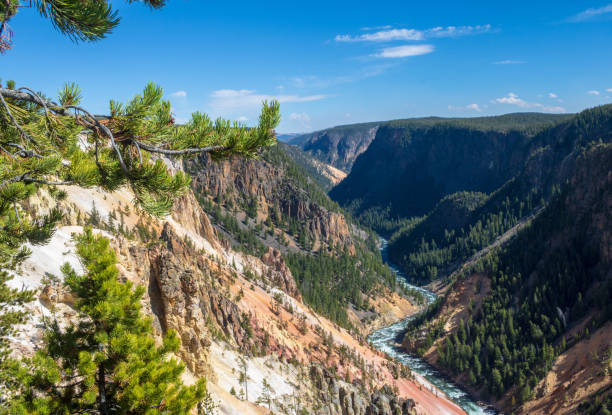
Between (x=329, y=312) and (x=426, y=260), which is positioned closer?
(x=329, y=312)

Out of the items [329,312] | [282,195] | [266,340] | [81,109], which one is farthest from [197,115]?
[282,195]

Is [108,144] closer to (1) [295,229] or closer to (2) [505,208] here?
(1) [295,229]

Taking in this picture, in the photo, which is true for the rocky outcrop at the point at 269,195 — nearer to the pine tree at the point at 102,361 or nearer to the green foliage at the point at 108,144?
the pine tree at the point at 102,361

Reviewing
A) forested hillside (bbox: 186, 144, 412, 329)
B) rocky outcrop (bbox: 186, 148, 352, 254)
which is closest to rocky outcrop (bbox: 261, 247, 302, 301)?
forested hillside (bbox: 186, 144, 412, 329)

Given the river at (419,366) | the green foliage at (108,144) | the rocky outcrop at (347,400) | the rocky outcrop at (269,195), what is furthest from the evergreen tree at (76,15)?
the rocky outcrop at (269,195)

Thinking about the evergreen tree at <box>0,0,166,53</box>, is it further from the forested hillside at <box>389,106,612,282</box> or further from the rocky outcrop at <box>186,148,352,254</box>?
the forested hillside at <box>389,106,612,282</box>

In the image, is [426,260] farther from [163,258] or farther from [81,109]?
[81,109]
